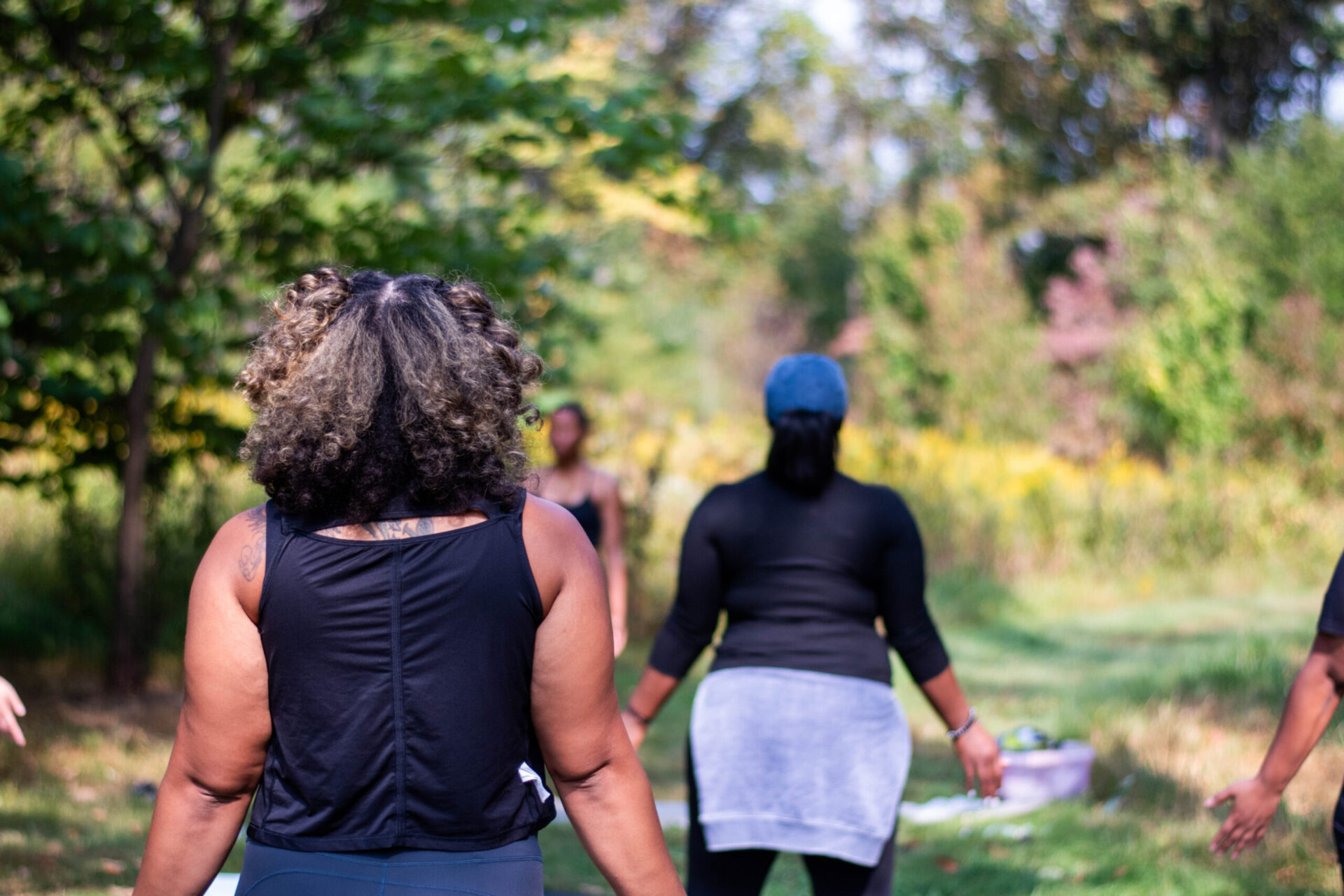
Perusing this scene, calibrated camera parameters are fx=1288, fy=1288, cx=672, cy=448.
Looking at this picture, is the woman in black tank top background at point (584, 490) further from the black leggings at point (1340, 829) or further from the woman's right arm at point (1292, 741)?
the black leggings at point (1340, 829)

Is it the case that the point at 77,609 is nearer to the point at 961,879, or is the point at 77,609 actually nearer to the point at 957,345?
the point at 961,879

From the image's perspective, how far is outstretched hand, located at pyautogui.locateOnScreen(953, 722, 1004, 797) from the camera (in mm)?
3234

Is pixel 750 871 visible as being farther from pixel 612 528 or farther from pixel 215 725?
pixel 612 528

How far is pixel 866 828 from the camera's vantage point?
119 inches

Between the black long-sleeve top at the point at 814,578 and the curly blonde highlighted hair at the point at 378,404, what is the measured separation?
1434 mm

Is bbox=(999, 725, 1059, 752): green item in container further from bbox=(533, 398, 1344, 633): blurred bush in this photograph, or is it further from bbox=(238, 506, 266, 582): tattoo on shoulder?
bbox=(533, 398, 1344, 633): blurred bush

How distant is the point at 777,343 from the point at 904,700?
28301 millimetres

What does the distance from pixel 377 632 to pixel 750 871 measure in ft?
5.60

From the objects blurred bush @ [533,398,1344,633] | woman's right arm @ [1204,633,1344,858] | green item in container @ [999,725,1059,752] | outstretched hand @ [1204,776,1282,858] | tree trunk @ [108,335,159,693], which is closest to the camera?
woman's right arm @ [1204,633,1344,858]

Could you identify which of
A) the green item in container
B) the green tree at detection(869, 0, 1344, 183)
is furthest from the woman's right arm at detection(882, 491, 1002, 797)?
the green tree at detection(869, 0, 1344, 183)

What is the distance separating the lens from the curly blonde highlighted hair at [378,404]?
1787mm

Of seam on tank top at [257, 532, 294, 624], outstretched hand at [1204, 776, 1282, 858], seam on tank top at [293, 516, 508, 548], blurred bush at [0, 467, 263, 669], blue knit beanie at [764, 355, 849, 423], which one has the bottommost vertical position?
blurred bush at [0, 467, 263, 669]

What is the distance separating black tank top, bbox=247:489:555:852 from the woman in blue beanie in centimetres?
139

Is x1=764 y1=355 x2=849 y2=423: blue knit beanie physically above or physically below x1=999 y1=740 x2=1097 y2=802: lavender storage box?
above
